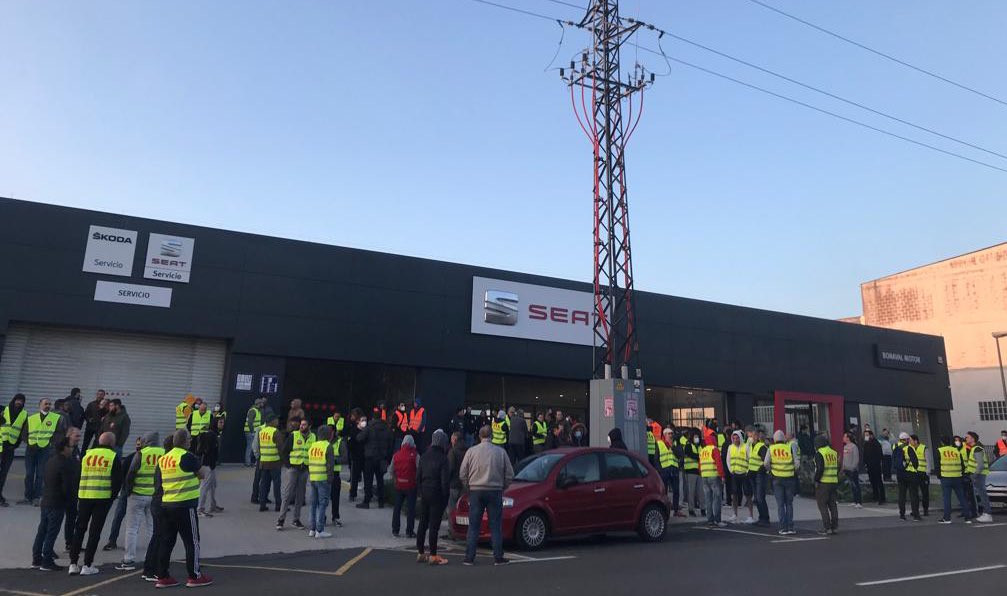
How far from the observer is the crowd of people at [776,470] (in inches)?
518

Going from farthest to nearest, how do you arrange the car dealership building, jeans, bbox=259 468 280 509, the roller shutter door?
the car dealership building, the roller shutter door, jeans, bbox=259 468 280 509

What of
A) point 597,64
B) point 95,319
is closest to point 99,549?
point 95,319

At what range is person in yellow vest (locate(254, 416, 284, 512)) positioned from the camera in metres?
12.3

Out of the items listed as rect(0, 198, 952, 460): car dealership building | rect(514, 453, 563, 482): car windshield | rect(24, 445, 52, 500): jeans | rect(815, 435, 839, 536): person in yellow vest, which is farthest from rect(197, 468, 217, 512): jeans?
rect(815, 435, 839, 536): person in yellow vest

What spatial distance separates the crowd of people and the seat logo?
7.48 m

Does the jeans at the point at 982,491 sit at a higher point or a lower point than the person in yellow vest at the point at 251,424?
lower

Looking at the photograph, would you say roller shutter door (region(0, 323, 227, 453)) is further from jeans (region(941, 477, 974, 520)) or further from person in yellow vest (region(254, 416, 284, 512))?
jeans (region(941, 477, 974, 520))

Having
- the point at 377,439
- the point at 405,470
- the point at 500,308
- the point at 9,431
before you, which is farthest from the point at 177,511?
the point at 500,308

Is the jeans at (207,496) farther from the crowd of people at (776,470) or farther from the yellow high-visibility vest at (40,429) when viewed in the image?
the crowd of people at (776,470)

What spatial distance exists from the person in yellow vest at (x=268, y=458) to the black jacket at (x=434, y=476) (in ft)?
12.6

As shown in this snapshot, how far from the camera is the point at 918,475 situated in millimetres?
16062

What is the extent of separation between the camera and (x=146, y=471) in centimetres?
895

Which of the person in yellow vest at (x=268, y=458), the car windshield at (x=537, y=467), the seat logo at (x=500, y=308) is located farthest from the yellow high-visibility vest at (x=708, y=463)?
the seat logo at (x=500, y=308)

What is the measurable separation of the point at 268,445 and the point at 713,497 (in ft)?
28.8
